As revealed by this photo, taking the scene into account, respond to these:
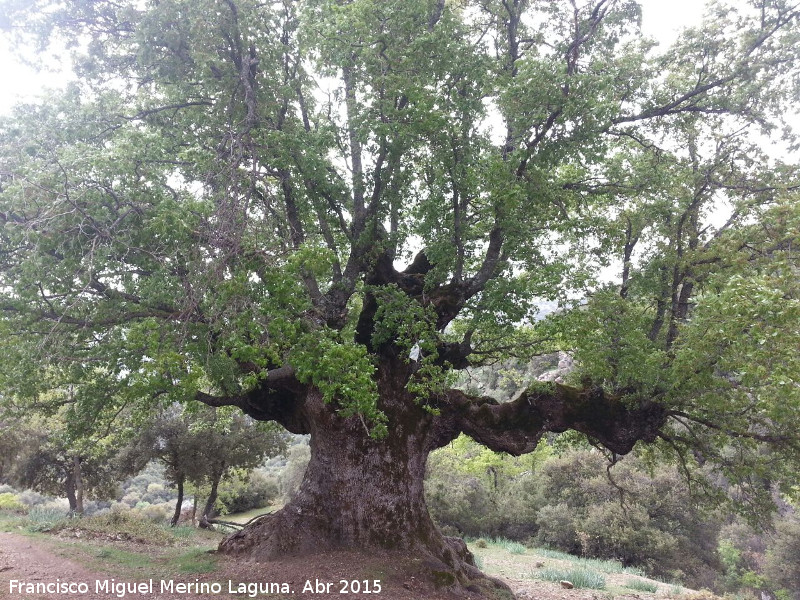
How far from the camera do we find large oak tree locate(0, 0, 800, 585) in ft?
→ 19.6

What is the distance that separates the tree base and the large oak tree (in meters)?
0.08

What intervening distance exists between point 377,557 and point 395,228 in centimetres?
580

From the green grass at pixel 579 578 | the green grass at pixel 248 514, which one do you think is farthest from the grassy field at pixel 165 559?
the green grass at pixel 248 514

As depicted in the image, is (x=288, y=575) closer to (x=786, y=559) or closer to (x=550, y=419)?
(x=550, y=419)

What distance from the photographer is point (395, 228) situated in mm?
9336

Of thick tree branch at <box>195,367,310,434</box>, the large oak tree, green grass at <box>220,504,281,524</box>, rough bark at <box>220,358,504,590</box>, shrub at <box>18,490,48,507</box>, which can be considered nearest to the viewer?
the large oak tree

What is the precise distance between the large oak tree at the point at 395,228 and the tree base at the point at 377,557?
0.08 meters

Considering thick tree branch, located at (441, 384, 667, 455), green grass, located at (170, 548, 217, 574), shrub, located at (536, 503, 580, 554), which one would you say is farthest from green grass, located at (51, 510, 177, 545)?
shrub, located at (536, 503, 580, 554)

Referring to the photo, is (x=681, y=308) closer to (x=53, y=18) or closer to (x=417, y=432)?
(x=417, y=432)

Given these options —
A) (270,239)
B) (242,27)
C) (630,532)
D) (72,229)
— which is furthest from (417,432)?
(630,532)

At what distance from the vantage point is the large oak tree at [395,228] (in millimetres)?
5984

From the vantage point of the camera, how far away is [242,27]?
25.7ft

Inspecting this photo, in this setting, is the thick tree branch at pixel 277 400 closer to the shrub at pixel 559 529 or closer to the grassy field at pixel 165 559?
the grassy field at pixel 165 559

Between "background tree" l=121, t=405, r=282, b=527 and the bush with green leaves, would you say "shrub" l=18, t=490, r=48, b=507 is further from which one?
"background tree" l=121, t=405, r=282, b=527
